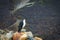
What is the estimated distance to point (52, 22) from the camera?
10.4 meters

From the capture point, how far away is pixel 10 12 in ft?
33.9

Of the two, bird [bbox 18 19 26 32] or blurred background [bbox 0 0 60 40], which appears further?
blurred background [bbox 0 0 60 40]

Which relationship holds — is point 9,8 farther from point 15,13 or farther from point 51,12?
point 51,12

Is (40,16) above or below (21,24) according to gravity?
above

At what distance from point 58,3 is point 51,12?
238 millimetres

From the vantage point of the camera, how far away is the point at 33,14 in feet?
34.0

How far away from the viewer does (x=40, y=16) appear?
34.0 ft

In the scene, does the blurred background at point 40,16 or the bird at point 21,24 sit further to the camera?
the blurred background at point 40,16

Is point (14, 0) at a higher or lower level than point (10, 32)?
higher

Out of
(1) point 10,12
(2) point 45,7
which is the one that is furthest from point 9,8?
(2) point 45,7

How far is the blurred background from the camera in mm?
10344

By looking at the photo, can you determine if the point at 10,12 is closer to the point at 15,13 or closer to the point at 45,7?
the point at 15,13

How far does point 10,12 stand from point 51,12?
86cm

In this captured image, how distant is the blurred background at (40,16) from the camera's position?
10.3m
